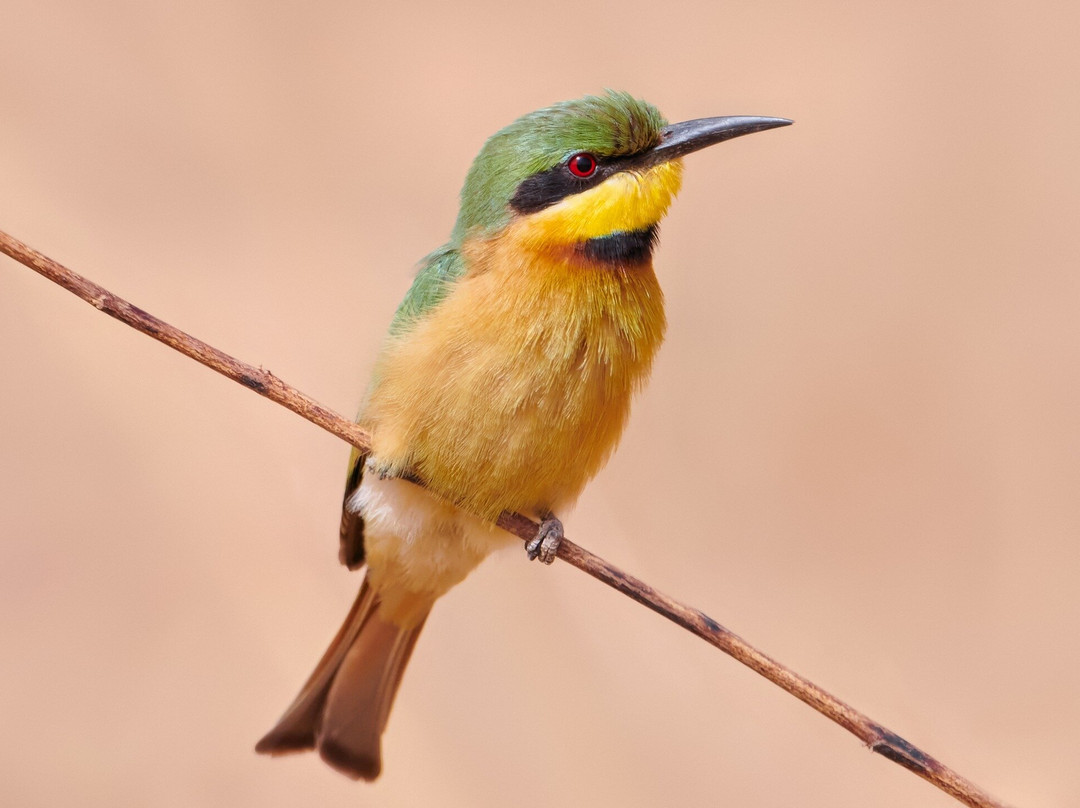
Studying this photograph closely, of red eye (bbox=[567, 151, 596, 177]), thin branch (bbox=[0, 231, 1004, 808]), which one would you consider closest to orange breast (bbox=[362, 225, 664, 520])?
red eye (bbox=[567, 151, 596, 177])

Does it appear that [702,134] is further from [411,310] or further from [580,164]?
[411,310]

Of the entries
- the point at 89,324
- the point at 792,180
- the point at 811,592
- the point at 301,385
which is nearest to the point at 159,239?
the point at 89,324

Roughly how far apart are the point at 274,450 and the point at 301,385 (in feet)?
0.58

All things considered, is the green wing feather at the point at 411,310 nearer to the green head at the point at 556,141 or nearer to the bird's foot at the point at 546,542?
the green head at the point at 556,141

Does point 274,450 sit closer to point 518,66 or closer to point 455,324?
point 455,324

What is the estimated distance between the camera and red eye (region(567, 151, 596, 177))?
2129 millimetres

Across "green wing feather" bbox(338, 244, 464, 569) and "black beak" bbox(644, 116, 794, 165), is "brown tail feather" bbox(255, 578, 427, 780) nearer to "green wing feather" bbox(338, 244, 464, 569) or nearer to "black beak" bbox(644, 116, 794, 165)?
"green wing feather" bbox(338, 244, 464, 569)

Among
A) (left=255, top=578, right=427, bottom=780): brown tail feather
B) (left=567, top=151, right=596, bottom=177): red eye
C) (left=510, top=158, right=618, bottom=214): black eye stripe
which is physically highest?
(left=567, top=151, right=596, bottom=177): red eye

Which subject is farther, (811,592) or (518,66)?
(518,66)

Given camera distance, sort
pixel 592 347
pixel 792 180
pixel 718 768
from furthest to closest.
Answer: pixel 792 180 < pixel 718 768 < pixel 592 347

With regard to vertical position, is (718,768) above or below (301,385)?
below

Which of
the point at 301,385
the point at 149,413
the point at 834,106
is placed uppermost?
the point at 834,106

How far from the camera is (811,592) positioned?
119 inches

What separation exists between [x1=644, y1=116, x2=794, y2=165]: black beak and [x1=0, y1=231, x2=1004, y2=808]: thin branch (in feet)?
2.56
